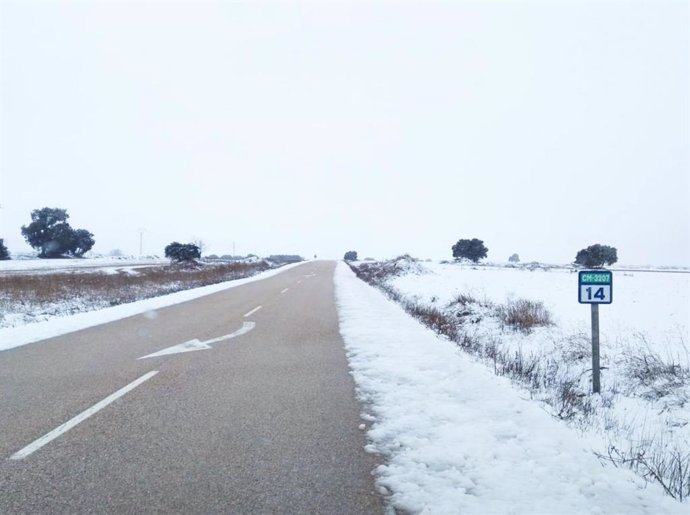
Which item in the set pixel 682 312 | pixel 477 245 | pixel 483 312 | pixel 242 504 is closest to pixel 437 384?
pixel 242 504

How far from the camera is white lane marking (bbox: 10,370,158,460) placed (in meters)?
3.85

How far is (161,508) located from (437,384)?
3.95 metres

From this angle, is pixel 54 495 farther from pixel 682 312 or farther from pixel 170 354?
pixel 682 312

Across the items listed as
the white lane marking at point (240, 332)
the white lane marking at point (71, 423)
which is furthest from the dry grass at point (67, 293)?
the white lane marking at point (71, 423)

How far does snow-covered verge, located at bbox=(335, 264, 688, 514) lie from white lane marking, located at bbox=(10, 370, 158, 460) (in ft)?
9.97

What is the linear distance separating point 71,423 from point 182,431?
1233mm

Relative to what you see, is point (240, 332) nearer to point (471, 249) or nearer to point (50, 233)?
point (50, 233)

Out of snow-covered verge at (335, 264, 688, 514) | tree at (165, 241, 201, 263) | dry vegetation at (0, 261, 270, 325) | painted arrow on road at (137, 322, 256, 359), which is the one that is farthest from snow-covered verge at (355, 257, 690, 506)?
tree at (165, 241, 201, 263)

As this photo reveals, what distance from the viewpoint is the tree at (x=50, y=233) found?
65.4 m

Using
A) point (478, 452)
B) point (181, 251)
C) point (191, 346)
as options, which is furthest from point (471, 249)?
point (478, 452)

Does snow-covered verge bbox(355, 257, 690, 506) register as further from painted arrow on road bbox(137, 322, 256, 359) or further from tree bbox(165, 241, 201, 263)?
tree bbox(165, 241, 201, 263)

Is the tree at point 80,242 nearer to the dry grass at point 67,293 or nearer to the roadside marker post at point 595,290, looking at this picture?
the dry grass at point 67,293

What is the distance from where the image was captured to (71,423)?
4.53 metres

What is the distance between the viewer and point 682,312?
13.8m
